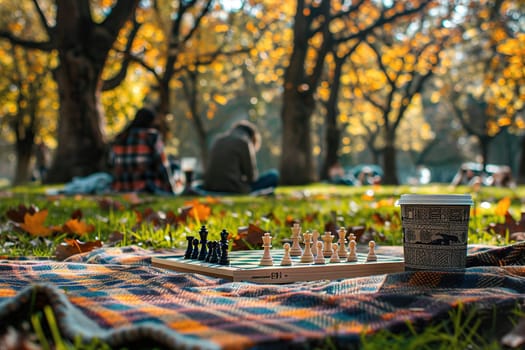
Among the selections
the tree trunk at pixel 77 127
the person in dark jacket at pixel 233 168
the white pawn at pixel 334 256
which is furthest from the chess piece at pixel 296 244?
the tree trunk at pixel 77 127

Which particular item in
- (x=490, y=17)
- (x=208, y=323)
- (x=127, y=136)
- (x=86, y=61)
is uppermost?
(x=490, y=17)

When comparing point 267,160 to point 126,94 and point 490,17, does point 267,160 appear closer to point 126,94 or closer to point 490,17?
point 126,94

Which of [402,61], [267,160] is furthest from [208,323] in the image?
[267,160]

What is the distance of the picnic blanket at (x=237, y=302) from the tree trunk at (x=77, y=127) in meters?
10.0

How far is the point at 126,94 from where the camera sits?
2648 centimetres

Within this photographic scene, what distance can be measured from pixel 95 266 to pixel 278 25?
17.8 metres

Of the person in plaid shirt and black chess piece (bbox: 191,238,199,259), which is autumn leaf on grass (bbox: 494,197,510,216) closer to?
black chess piece (bbox: 191,238,199,259)

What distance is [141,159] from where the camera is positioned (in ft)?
31.1

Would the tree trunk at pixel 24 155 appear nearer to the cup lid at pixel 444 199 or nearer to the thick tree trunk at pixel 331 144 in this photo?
the thick tree trunk at pixel 331 144

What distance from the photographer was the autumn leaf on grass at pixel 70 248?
3166 mm

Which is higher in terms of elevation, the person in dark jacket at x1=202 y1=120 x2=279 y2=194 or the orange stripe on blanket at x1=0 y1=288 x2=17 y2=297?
the person in dark jacket at x1=202 y1=120 x2=279 y2=194

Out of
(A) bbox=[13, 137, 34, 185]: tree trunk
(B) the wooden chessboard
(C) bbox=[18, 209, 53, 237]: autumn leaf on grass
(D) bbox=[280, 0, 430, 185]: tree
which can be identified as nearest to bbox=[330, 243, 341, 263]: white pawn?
(B) the wooden chessboard

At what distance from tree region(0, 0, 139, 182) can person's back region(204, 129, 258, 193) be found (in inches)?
125

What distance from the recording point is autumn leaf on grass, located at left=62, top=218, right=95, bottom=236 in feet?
12.4
